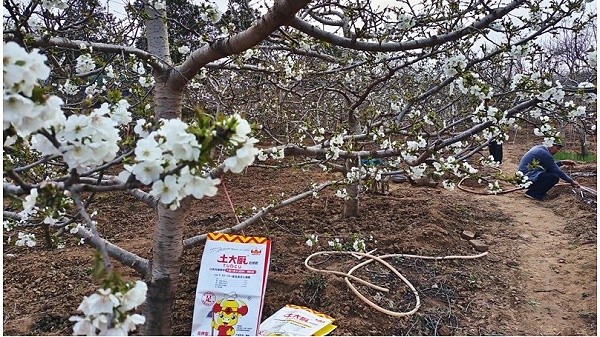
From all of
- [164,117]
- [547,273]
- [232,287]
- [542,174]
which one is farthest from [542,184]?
[164,117]

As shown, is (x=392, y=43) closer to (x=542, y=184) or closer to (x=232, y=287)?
(x=232, y=287)

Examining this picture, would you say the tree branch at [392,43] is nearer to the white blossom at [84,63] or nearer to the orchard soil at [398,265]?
the white blossom at [84,63]

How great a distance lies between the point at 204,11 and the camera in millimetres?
2973

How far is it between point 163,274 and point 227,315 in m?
0.41

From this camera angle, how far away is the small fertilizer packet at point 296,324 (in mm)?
2641

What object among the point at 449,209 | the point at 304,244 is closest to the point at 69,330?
the point at 304,244

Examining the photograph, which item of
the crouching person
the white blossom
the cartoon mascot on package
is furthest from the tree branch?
the crouching person

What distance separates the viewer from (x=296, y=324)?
2.70 m

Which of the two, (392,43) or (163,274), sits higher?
(392,43)

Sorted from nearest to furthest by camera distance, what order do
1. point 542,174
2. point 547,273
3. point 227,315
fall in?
point 227,315 < point 547,273 < point 542,174

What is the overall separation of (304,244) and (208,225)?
1.09 m

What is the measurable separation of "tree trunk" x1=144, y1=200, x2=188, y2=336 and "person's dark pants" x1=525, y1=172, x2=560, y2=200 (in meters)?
5.44

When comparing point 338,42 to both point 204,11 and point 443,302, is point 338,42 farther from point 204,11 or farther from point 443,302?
point 443,302

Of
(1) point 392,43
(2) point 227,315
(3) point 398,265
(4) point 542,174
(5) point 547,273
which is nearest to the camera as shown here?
(1) point 392,43
